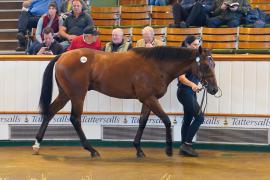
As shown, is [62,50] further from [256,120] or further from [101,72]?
[256,120]

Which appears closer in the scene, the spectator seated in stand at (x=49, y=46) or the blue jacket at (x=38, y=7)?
the spectator seated in stand at (x=49, y=46)

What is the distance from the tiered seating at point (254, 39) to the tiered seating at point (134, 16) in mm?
2724

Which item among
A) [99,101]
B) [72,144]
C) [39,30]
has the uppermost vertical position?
[39,30]

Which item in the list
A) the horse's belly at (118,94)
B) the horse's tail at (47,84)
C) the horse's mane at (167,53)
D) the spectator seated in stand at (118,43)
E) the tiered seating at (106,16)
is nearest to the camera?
the horse's mane at (167,53)

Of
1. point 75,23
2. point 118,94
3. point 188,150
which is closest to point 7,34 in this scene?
point 75,23

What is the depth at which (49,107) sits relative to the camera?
10.5 meters

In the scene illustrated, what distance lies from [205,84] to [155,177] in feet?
6.03

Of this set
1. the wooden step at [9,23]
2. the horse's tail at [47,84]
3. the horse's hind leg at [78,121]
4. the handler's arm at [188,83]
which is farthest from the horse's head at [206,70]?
the wooden step at [9,23]

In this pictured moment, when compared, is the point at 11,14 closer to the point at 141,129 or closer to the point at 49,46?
the point at 49,46

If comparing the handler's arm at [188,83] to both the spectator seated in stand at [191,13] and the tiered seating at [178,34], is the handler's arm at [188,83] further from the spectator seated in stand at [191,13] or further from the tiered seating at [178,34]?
the spectator seated in stand at [191,13]

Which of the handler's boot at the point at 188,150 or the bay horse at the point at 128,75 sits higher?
the bay horse at the point at 128,75

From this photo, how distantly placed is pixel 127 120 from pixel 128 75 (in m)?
1.20

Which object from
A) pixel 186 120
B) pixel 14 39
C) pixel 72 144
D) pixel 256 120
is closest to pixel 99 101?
pixel 72 144

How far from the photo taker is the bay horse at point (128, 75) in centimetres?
988
